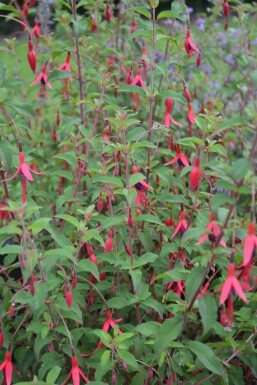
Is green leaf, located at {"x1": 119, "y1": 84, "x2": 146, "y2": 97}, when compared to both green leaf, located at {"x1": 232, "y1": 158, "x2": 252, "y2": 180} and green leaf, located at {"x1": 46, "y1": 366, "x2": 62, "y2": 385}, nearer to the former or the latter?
green leaf, located at {"x1": 232, "y1": 158, "x2": 252, "y2": 180}

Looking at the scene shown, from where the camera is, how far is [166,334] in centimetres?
125

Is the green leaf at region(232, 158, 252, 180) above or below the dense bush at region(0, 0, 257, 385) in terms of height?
above

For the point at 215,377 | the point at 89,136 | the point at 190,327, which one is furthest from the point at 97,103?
the point at 215,377

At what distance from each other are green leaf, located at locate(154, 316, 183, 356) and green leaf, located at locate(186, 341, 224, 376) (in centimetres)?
9

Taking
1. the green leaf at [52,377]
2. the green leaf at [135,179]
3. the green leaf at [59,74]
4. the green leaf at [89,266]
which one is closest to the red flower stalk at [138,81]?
the green leaf at [59,74]

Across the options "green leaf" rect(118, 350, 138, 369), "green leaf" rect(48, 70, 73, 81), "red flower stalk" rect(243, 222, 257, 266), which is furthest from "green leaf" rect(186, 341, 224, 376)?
"green leaf" rect(48, 70, 73, 81)

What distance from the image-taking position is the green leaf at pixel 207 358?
128 cm

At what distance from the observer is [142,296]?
4.75 ft

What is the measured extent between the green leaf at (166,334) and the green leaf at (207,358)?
9cm

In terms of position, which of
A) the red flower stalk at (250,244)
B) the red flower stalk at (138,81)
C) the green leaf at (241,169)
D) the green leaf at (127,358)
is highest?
the green leaf at (241,169)

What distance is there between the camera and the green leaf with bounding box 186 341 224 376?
1280mm

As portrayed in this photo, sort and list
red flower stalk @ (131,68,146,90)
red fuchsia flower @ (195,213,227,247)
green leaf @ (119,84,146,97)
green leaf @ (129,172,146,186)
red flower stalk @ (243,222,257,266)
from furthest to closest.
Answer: red flower stalk @ (131,68,146,90) → green leaf @ (119,84,146,97) → green leaf @ (129,172,146,186) → red fuchsia flower @ (195,213,227,247) → red flower stalk @ (243,222,257,266)

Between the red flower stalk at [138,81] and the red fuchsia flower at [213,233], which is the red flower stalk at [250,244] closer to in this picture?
the red fuchsia flower at [213,233]

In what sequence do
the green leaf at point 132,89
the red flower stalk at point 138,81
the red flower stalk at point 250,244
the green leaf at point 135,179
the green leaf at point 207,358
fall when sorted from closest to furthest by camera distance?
the red flower stalk at point 250,244 → the green leaf at point 207,358 → the green leaf at point 135,179 → the green leaf at point 132,89 → the red flower stalk at point 138,81
